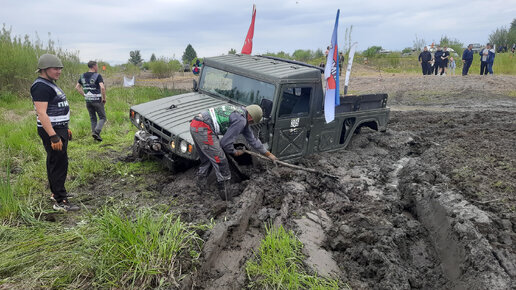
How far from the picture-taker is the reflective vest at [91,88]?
7.41m

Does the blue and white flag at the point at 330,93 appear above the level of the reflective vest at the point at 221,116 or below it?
above

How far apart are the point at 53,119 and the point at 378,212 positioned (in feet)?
13.2

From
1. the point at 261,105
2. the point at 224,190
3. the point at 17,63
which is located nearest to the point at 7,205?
the point at 224,190

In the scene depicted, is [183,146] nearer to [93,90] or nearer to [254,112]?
[254,112]

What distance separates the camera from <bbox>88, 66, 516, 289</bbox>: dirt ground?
3416mm

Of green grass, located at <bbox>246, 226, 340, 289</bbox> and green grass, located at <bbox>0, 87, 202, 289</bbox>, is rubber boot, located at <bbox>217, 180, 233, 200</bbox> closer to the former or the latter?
green grass, located at <bbox>0, 87, 202, 289</bbox>

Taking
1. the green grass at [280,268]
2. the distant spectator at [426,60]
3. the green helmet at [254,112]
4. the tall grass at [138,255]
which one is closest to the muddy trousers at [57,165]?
the tall grass at [138,255]

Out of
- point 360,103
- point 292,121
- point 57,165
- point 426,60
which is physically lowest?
point 57,165

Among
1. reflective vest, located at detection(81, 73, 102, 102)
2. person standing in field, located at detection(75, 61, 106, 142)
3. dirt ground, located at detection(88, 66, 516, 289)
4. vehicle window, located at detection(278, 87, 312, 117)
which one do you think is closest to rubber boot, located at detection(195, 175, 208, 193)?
dirt ground, located at detection(88, 66, 516, 289)

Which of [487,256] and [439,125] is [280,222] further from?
[439,125]

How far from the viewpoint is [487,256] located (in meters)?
3.39

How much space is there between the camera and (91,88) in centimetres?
746

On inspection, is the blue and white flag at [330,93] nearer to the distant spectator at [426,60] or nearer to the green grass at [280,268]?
the green grass at [280,268]

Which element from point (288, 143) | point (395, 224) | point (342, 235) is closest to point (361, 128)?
point (288, 143)
